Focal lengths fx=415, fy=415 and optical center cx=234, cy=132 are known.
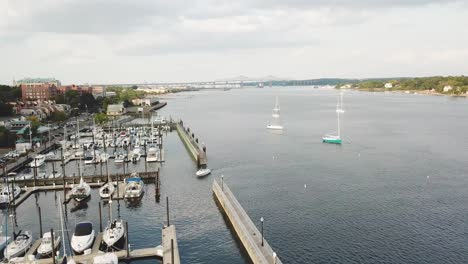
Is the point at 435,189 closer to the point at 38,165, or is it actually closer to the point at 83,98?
the point at 38,165

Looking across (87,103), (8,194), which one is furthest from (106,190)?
(87,103)

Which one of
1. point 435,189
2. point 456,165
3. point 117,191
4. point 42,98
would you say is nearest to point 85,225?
point 117,191

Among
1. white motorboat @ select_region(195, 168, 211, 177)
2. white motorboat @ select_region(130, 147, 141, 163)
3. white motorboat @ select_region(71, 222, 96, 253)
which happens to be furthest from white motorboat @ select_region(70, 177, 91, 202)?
white motorboat @ select_region(130, 147, 141, 163)

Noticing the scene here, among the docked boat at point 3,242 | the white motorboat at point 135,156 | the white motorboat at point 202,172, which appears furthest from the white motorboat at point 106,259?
the white motorboat at point 135,156

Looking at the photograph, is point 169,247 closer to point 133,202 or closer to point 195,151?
point 133,202

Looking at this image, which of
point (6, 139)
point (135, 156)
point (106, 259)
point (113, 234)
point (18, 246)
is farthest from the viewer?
point (6, 139)

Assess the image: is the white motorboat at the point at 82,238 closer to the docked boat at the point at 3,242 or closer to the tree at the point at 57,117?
the docked boat at the point at 3,242

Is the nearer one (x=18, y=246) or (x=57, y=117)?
(x=18, y=246)
